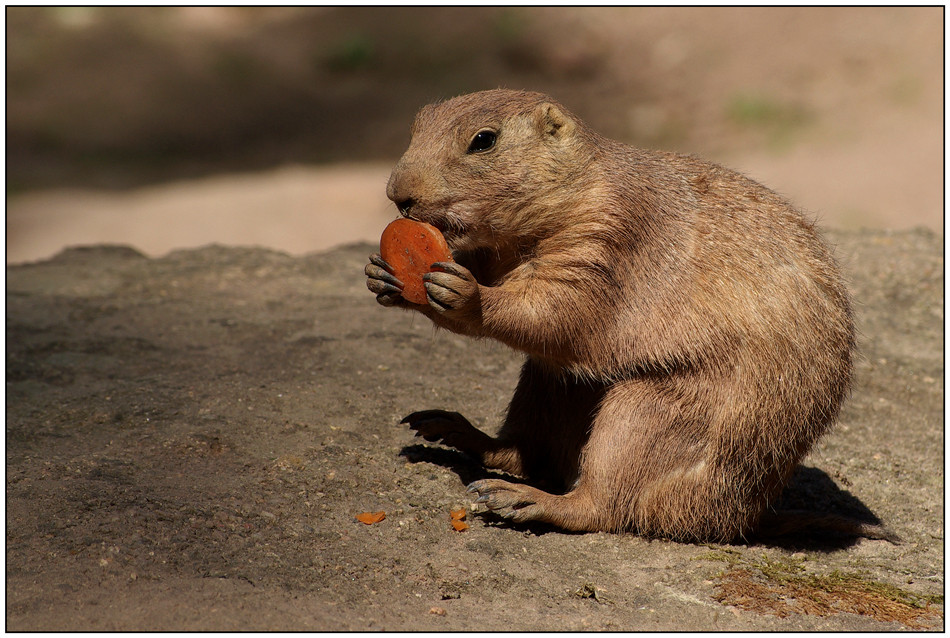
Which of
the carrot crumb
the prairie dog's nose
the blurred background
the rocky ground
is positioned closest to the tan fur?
the prairie dog's nose

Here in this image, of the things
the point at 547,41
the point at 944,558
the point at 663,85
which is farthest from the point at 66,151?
the point at 944,558

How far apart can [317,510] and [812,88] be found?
15.1 metres

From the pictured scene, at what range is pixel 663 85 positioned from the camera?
1764 cm

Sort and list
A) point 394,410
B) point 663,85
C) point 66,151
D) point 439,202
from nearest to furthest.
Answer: point 439,202 < point 394,410 < point 66,151 < point 663,85

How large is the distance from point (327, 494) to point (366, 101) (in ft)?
48.5

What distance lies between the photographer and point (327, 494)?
430cm

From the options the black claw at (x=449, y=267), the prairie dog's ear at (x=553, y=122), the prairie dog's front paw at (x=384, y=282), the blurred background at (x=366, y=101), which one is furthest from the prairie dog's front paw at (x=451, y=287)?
the blurred background at (x=366, y=101)

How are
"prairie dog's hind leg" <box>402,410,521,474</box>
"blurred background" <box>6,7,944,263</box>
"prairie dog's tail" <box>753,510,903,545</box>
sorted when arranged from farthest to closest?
"blurred background" <box>6,7,944,263</box> → "prairie dog's hind leg" <box>402,410,521,474</box> → "prairie dog's tail" <box>753,510,903,545</box>

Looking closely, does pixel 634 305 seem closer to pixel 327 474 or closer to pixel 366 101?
pixel 327 474

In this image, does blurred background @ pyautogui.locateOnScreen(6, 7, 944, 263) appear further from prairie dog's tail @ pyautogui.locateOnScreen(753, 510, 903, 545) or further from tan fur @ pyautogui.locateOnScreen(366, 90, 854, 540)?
tan fur @ pyautogui.locateOnScreen(366, 90, 854, 540)

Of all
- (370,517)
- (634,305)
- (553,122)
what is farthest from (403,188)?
(370,517)

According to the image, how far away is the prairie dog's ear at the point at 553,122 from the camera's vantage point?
4.15m

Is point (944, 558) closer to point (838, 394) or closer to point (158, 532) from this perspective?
point (838, 394)

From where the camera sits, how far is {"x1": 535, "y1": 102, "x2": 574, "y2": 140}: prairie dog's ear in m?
4.15
